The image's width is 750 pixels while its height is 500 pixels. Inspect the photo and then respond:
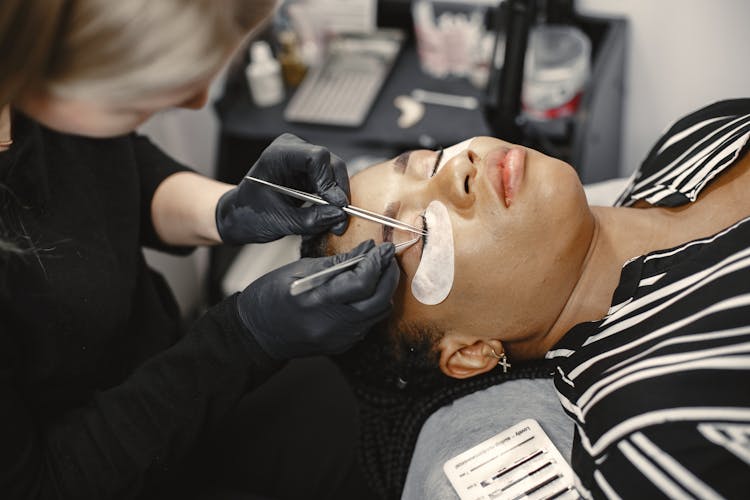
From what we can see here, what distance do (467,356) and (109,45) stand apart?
0.80 meters

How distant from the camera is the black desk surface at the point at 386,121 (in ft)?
6.28

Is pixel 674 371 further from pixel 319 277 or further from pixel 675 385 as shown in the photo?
pixel 319 277

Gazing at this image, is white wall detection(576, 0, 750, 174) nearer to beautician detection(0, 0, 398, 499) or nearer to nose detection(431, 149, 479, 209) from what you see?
nose detection(431, 149, 479, 209)

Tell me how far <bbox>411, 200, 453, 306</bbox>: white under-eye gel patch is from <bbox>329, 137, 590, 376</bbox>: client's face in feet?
0.03

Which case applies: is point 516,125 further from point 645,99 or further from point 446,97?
point 645,99

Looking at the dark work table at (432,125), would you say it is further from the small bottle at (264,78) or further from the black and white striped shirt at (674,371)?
the black and white striped shirt at (674,371)

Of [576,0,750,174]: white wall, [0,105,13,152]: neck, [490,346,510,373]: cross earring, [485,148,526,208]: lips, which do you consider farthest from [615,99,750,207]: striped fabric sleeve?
[0,105,13,152]: neck

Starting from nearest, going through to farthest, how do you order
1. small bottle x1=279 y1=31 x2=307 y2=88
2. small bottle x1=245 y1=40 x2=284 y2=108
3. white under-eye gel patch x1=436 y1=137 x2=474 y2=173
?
white under-eye gel patch x1=436 y1=137 x2=474 y2=173, small bottle x1=245 y1=40 x2=284 y2=108, small bottle x1=279 y1=31 x2=307 y2=88

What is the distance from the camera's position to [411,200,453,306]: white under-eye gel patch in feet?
3.61

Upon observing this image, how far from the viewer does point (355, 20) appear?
7.20 ft

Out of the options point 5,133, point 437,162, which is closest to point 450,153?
point 437,162

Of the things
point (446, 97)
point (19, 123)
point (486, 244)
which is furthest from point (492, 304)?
point (446, 97)

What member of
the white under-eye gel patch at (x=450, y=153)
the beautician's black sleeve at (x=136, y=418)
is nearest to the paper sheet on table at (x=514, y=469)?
the beautician's black sleeve at (x=136, y=418)

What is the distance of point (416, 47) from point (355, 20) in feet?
0.81
